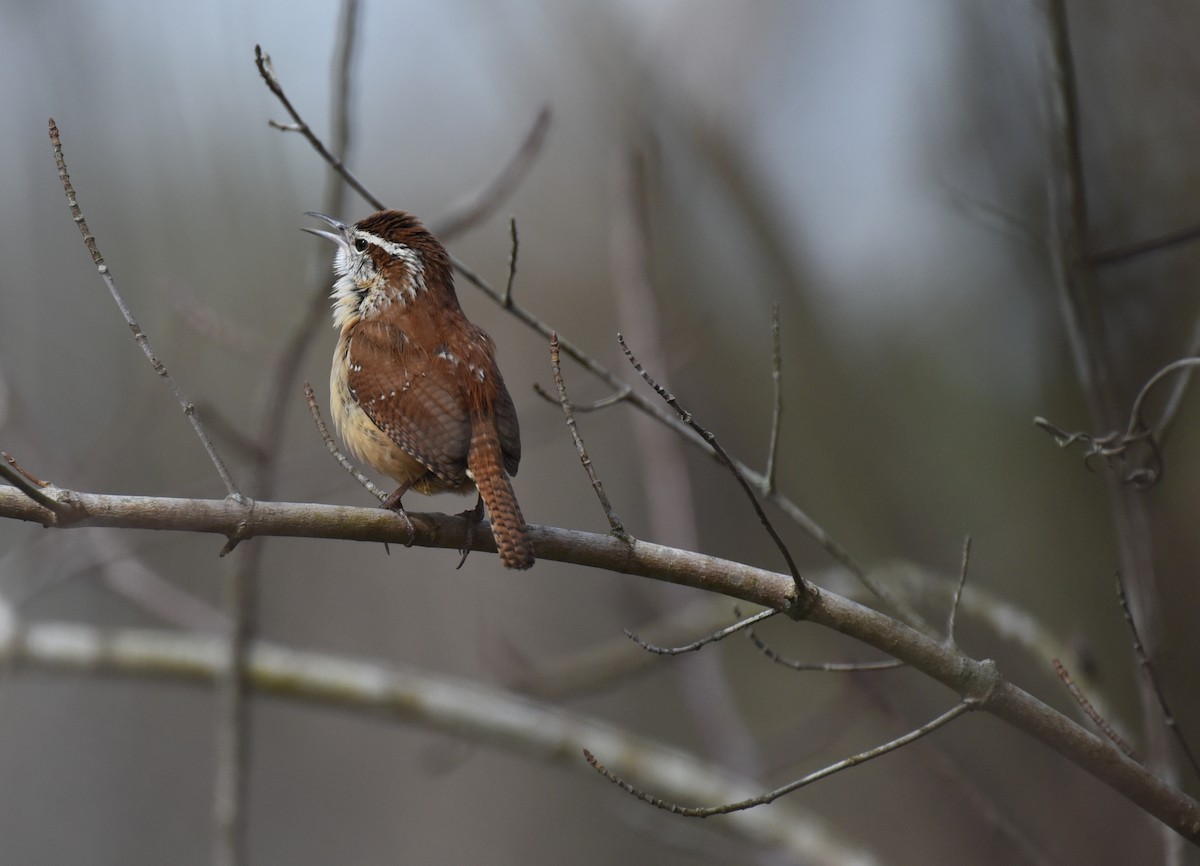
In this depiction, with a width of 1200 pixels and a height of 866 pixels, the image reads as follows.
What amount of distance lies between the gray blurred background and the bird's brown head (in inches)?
9.9

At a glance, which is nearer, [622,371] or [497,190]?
[497,190]

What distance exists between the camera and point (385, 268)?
11.8ft

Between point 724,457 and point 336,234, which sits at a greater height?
point 336,234

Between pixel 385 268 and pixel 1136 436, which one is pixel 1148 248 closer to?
pixel 1136 436

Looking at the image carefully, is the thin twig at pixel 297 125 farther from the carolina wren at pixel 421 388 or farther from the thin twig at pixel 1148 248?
the thin twig at pixel 1148 248

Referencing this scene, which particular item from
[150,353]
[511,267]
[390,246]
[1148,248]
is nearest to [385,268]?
[390,246]

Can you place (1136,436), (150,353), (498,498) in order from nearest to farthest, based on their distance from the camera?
(150,353) → (1136,436) → (498,498)

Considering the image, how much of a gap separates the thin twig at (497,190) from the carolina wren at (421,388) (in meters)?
0.19

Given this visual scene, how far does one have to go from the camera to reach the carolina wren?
2707 millimetres

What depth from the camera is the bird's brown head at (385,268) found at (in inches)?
136

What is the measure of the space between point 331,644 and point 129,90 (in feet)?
14.6

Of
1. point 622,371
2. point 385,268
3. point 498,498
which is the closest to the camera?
point 498,498

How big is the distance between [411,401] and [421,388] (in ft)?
0.18

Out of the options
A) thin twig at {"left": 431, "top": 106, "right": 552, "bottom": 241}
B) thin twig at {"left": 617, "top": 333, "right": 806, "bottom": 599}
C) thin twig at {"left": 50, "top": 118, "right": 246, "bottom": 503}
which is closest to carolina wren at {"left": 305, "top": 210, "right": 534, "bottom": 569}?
thin twig at {"left": 431, "top": 106, "right": 552, "bottom": 241}
